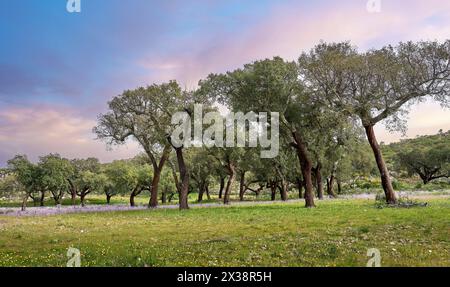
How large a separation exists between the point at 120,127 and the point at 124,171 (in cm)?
2546

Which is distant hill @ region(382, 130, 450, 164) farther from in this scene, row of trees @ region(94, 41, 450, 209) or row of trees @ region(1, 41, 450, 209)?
row of trees @ region(94, 41, 450, 209)

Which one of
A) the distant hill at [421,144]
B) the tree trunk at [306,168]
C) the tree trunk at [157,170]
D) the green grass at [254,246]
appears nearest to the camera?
the green grass at [254,246]

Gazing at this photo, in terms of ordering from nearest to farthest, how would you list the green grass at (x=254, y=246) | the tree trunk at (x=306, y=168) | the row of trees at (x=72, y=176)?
the green grass at (x=254, y=246) < the tree trunk at (x=306, y=168) < the row of trees at (x=72, y=176)

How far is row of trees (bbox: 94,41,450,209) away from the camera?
124 feet

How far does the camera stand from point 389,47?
39.5 metres

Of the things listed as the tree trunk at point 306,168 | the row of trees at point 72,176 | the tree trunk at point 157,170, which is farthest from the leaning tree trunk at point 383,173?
the row of trees at point 72,176

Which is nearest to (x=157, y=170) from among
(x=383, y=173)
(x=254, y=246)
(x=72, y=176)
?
(x=383, y=173)

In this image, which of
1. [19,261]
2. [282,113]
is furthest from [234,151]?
[19,261]

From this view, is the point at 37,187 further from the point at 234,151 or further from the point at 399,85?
the point at 399,85

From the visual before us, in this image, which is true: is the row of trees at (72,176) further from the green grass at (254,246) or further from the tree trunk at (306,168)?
the green grass at (254,246)

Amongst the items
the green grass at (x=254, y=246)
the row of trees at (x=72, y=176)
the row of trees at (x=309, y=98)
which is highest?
the row of trees at (x=309, y=98)

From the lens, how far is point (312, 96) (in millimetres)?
43500

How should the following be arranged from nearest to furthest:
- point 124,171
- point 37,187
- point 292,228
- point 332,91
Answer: point 292,228
point 332,91
point 37,187
point 124,171

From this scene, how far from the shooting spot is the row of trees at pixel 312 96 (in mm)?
37688
